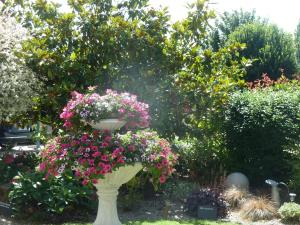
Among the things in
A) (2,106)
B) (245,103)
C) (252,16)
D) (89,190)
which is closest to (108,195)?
(89,190)

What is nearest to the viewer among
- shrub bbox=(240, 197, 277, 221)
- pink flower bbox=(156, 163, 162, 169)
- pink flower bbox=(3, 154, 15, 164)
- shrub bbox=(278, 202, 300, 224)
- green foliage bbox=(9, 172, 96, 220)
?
pink flower bbox=(156, 163, 162, 169)

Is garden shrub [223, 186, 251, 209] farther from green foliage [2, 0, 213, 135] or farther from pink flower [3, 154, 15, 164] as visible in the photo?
pink flower [3, 154, 15, 164]

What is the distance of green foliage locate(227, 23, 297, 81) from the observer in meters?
20.9

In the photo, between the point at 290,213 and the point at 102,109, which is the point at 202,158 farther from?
the point at 102,109

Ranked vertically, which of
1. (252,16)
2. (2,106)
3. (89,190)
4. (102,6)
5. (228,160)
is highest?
(252,16)

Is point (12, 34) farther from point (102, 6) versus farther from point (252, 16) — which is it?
point (252, 16)

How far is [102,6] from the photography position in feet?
27.7

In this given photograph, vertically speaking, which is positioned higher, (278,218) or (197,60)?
(197,60)

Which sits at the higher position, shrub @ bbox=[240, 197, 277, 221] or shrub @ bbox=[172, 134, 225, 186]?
shrub @ bbox=[172, 134, 225, 186]

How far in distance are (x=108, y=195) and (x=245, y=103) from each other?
219 inches

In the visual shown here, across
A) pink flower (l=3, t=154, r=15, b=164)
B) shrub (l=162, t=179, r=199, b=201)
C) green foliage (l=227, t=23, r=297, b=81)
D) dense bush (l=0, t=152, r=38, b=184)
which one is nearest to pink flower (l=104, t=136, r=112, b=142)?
shrub (l=162, t=179, r=199, b=201)

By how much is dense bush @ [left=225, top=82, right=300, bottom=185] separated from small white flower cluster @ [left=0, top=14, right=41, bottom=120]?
4.28 metres

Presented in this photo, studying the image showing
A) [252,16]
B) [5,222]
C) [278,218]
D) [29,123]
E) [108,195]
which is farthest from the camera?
[252,16]

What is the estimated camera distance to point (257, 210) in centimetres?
756
